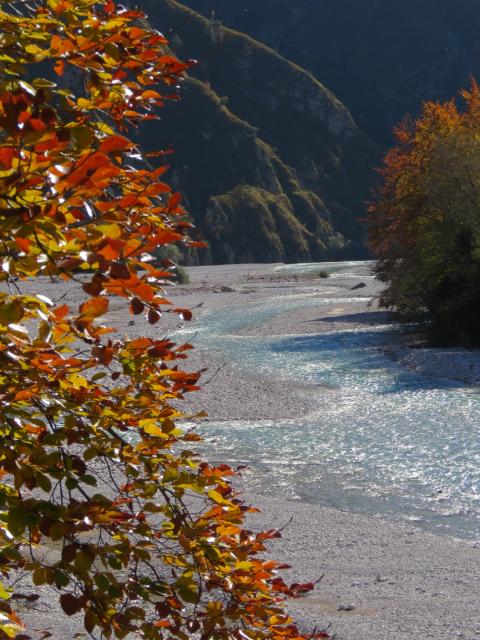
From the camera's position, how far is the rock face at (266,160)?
12631 centimetres

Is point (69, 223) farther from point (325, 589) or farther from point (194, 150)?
point (194, 150)

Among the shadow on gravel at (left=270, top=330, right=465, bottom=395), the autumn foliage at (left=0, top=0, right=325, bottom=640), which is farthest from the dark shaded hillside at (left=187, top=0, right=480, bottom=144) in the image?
the autumn foliage at (left=0, top=0, right=325, bottom=640)

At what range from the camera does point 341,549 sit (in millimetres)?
9070

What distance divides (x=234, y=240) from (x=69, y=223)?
123 metres

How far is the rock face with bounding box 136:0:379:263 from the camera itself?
4973 inches

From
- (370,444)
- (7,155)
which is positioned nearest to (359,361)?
(370,444)

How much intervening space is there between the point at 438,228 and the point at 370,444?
53.7 ft

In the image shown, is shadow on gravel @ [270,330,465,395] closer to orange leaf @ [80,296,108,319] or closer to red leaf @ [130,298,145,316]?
red leaf @ [130,298,145,316]

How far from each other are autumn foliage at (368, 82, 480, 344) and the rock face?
72278 mm

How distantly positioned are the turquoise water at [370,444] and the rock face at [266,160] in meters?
86.3

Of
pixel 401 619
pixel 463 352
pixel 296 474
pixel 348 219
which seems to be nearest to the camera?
pixel 401 619

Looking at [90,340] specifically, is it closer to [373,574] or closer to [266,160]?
[373,574]

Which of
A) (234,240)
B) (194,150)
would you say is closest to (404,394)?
(234,240)

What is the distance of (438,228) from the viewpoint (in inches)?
1145
